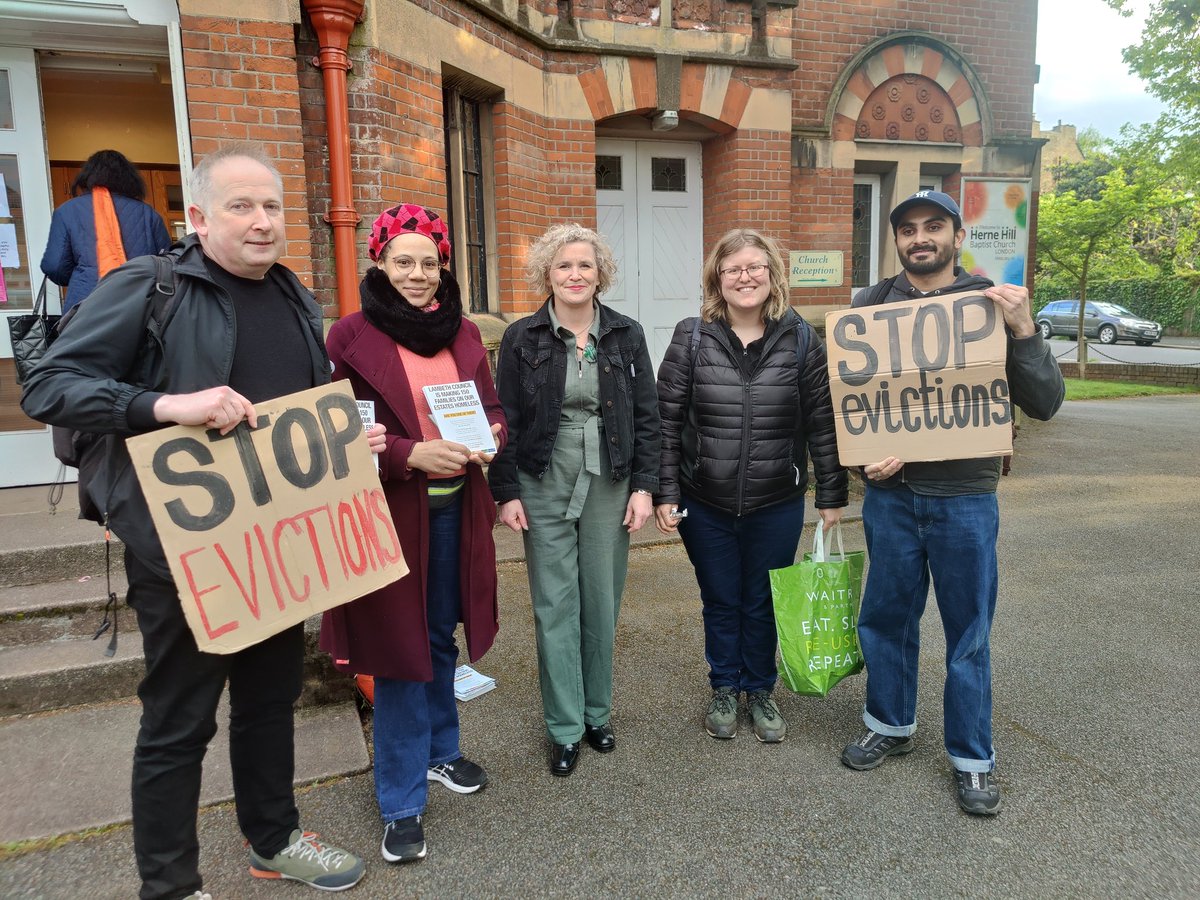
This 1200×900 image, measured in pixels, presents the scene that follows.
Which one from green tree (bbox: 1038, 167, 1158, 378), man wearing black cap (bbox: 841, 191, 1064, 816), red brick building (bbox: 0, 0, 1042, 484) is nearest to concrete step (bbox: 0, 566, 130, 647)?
red brick building (bbox: 0, 0, 1042, 484)

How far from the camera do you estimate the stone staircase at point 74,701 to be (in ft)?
9.50

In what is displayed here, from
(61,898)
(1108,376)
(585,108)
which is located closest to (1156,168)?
(1108,376)

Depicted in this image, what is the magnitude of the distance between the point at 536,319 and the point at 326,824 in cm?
195

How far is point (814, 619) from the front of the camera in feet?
10.1

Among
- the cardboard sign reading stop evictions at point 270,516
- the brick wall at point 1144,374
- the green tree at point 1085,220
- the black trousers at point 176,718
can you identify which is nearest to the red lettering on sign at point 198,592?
the cardboard sign reading stop evictions at point 270,516

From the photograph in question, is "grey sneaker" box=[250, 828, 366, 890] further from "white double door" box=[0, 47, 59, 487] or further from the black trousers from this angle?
A: "white double door" box=[0, 47, 59, 487]

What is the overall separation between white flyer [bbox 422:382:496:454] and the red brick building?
2617mm

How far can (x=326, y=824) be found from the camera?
2773 millimetres

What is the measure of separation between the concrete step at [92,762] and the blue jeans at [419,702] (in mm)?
548

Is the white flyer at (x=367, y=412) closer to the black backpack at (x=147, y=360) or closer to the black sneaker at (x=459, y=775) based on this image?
the black backpack at (x=147, y=360)

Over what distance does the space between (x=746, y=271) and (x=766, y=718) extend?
1831 mm

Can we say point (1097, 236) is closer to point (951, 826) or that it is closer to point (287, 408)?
point (951, 826)

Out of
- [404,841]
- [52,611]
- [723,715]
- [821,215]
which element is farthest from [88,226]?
[821,215]

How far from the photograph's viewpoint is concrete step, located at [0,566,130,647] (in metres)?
3.75
